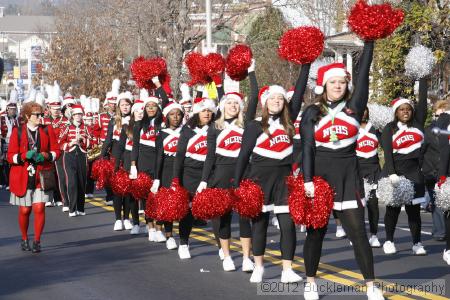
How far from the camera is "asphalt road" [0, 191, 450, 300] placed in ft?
33.8

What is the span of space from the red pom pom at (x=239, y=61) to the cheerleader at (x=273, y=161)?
4.36 feet

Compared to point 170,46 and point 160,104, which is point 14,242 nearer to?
point 160,104

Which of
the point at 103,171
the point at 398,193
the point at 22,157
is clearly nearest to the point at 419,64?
the point at 398,193

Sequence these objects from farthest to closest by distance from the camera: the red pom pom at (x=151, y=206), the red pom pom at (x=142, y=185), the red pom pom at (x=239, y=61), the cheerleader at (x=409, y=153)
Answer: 1. the red pom pom at (x=142, y=185)
2. the red pom pom at (x=151, y=206)
3. the cheerleader at (x=409, y=153)
4. the red pom pom at (x=239, y=61)

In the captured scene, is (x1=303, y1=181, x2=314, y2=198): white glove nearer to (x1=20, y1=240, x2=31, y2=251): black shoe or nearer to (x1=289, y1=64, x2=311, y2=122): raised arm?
(x1=289, y1=64, x2=311, y2=122): raised arm

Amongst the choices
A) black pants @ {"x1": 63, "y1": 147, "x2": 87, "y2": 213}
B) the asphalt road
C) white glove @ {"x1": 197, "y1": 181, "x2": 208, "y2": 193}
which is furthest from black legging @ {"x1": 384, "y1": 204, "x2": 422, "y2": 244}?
black pants @ {"x1": 63, "y1": 147, "x2": 87, "y2": 213}

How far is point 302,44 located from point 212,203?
221 cm

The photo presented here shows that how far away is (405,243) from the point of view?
13.8m

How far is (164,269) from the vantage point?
1184 centimetres

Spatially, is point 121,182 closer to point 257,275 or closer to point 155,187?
point 155,187

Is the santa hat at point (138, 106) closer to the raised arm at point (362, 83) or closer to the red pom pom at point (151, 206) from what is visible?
the red pom pom at point (151, 206)

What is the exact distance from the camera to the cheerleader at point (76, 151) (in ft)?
61.7

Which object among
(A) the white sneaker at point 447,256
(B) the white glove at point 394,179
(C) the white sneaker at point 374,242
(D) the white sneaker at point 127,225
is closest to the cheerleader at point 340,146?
(A) the white sneaker at point 447,256

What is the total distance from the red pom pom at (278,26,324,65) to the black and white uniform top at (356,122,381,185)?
3.16 metres
